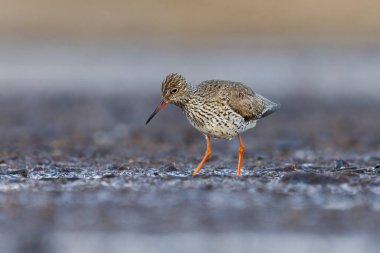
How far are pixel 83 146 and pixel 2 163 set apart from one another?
2567 millimetres

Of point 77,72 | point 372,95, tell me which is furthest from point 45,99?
point 372,95

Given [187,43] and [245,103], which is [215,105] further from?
[187,43]

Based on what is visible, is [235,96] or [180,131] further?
[180,131]

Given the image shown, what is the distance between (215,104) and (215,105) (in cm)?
1

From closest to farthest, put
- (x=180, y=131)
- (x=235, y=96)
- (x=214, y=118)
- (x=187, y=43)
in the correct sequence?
1. (x=214, y=118)
2. (x=235, y=96)
3. (x=180, y=131)
4. (x=187, y=43)

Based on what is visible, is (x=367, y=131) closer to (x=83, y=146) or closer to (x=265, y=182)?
(x=83, y=146)

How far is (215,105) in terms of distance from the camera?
1058 centimetres

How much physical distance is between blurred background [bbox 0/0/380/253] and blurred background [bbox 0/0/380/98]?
6cm

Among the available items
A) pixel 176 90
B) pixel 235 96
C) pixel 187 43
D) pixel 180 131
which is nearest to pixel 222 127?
pixel 235 96

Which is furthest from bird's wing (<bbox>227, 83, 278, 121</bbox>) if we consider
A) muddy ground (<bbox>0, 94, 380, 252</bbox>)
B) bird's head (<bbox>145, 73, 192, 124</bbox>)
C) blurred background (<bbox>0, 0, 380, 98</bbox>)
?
blurred background (<bbox>0, 0, 380, 98</bbox>)

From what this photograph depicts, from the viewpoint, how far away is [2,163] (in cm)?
1157

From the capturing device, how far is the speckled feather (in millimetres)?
10570

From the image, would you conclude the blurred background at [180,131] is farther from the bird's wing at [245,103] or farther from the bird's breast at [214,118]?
Answer: the bird's wing at [245,103]

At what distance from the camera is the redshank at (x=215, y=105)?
10.6 metres
